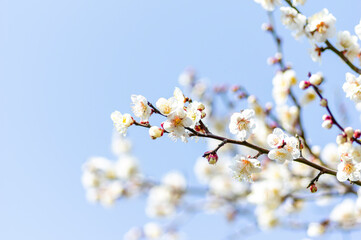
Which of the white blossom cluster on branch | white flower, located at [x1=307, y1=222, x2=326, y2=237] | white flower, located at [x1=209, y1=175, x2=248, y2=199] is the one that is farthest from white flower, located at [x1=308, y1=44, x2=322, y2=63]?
white flower, located at [x1=209, y1=175, x2=248, y2=199]

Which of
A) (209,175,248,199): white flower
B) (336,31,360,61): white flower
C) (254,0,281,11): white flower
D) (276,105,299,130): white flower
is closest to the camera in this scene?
(336,31,360,61): white flower

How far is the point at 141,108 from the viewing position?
5.80ft

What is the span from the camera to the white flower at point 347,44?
2.25 m

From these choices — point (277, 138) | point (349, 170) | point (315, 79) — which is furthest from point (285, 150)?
point (315, 79)

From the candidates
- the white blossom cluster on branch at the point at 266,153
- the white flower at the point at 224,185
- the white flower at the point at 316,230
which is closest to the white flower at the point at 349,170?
the white blossom cluster on branch at the point at 266,153

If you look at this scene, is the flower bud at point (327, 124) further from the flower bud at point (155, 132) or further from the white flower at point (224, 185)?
the white flower at point (224, 185)

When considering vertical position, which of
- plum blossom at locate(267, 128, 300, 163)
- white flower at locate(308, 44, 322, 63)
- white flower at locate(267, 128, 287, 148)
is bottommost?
plum blossom at locate(267, 128, 300, 163)

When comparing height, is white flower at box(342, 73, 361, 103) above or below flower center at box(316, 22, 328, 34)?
below

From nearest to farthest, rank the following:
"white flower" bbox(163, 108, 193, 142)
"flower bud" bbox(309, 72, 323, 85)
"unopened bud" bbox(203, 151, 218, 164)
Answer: "white flower" bbox(163, 108, 193, 142) → "unopened bud" bbox(203, 151, 218, 164) → "flower bud" bbox(309, 72, 323, 85)

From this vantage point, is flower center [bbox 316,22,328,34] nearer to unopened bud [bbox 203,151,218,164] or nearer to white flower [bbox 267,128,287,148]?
white flower [bbox 267,128,287,148]

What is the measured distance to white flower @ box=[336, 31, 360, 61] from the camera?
2.25 meters

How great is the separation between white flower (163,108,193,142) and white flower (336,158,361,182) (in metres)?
0.77

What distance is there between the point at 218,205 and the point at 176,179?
191cm

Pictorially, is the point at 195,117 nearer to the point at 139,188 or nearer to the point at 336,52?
the point at 336,52
